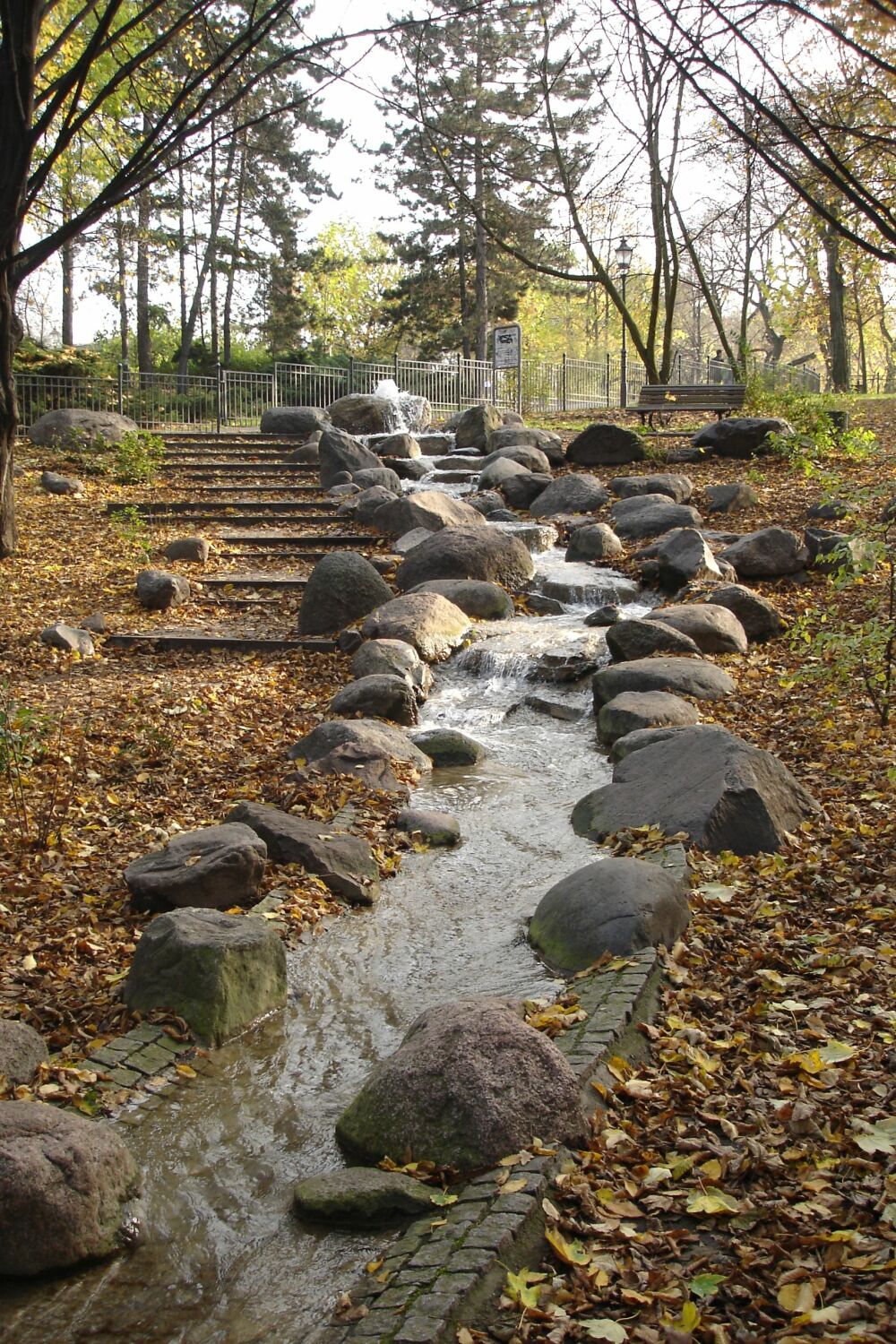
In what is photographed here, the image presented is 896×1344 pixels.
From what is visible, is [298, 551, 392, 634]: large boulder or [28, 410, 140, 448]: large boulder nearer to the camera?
[298, 551, 392, 634]: large boulder

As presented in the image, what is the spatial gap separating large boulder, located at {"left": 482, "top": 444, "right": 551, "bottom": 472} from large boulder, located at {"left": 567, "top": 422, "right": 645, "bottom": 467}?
69cm

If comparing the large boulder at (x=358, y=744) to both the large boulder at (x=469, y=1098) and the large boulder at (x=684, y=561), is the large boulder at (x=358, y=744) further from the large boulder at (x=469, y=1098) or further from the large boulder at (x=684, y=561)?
the large boulder at (x=684, y=561)

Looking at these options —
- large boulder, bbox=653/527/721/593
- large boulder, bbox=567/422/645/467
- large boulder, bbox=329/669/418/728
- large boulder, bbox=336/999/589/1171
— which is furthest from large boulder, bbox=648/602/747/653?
large boulder, bbox=567/422/645/467

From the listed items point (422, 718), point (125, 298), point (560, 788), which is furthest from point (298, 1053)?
point (125, 298)

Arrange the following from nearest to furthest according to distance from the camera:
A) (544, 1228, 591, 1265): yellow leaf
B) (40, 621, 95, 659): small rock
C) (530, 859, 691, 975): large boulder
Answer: (544, 1228, 591, 1265): yellow leaf < (530, 859, 691, 975): large boulder < (40, 621, 95, 659): small rock

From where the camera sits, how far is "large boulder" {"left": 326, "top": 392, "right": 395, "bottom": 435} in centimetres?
2275

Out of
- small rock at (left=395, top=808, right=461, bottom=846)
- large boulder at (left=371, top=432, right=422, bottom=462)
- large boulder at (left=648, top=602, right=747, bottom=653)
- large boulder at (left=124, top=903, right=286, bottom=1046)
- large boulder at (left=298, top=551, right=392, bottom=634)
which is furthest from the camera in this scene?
large boulder at (left=371, top=432, right=422, bottom=462)

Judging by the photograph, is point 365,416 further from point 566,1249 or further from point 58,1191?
point 566,1249

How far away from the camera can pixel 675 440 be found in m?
19.1

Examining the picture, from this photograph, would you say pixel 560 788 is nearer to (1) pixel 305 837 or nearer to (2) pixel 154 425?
(1) pixel 305 837

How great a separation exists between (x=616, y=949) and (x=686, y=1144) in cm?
140

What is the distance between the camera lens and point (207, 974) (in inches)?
180

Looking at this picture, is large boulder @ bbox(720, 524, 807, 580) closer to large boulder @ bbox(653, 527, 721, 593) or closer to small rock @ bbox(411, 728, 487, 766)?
large boulder @ bbox(653, 527, 721, 593)

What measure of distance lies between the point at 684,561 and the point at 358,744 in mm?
5401
